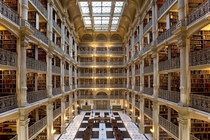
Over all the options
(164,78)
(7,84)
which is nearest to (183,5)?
(164,78)

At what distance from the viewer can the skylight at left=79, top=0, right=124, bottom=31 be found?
59.3 ft

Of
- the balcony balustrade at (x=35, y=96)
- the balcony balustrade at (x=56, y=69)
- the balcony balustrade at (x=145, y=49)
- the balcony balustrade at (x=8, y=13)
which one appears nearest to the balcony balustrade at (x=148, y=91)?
the balcony balustrade at (x=145, y=49)

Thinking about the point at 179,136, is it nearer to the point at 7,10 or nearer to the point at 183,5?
the point at 183,5

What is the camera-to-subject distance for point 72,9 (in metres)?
19.4

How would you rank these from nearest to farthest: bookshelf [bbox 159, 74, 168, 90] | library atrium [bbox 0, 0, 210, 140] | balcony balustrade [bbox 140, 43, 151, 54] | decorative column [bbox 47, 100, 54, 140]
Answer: library atrium [bbox 0, 0, 210, 140] < decorative column [bbox 47, 100, 54, 140] < bookshelf [bbox 159, 74, 168, 90] < balcony balustrade [bbox 140, 43, 151, 54]

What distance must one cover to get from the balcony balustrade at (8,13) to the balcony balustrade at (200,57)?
25.0 feet

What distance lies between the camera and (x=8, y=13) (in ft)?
23.8

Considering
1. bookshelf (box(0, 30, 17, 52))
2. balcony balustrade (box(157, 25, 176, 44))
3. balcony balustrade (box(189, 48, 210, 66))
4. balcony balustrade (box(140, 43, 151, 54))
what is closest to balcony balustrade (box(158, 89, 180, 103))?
balcony balustrade (box(189, 48, 210, 66))

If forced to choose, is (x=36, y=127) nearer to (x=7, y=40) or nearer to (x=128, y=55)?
(x=7, y=40)

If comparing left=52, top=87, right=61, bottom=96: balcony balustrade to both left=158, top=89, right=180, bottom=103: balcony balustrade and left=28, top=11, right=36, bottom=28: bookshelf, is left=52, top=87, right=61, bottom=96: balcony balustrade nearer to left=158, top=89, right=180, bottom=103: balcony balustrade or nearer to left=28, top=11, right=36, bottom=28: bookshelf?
left=28, top=11, right=36, bottom=28: bookshelf

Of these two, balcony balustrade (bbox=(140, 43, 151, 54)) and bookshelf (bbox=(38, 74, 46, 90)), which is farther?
balcony balustrade (bbox=(140, 43, 151, 54))

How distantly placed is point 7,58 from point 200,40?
896cm

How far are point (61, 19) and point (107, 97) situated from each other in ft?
45.2

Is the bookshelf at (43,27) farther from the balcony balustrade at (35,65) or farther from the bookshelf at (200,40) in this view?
the bookshelf at (200,40)
